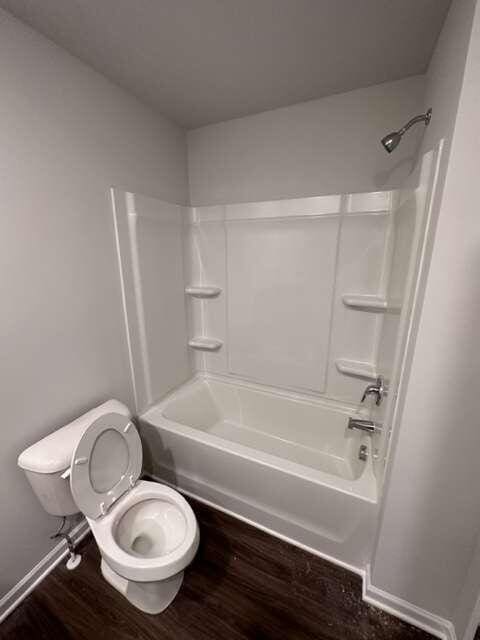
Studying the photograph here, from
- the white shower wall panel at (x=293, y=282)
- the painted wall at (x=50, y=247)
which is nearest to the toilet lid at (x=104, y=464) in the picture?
the painted wall at (x=50, y=247)

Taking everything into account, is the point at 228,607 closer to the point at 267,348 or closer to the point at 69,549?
the point at 69,549

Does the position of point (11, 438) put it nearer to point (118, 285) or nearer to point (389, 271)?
point (118, 285)

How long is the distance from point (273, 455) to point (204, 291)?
3.95ft

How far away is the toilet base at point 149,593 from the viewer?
3.61ft

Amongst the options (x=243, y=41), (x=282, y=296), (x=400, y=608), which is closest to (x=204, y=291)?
(x=282, y=296)

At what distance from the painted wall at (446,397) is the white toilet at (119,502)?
2.87ft

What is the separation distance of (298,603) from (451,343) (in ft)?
4.25

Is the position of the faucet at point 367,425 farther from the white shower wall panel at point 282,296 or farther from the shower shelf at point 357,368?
the white shower wall panel at point 282,296

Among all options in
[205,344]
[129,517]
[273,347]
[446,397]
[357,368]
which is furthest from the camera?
[205,344]

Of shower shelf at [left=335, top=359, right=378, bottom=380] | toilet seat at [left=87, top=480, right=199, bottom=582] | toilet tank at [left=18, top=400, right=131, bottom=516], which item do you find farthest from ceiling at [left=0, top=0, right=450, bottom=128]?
toilet seat at [left=87, top=480, right=199, bottom=582]

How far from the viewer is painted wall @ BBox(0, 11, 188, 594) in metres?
1.01

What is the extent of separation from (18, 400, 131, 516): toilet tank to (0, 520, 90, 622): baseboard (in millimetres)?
369

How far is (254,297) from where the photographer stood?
6.17 feet

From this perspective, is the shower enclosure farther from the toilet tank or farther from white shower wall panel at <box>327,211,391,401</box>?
the toilet tank
